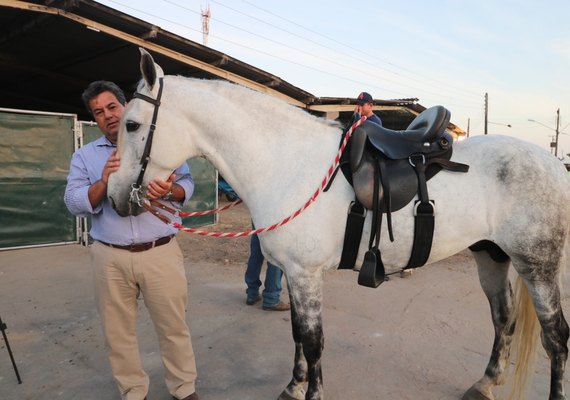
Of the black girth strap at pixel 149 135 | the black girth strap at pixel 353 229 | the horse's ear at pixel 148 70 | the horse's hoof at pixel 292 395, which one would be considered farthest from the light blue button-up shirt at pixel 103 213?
the horse's hoof at pixel 292 395

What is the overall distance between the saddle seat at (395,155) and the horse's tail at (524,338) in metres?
1.01

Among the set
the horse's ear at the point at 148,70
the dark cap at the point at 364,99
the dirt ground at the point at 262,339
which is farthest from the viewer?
the dark cap at the point at 364,99

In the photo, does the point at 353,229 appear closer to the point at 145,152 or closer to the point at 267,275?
the point at 145,152

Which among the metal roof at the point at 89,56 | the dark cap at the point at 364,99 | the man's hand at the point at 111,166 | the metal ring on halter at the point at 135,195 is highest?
the metal roof at the point at 89,56

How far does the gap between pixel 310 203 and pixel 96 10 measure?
5379mm

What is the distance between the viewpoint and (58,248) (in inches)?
241

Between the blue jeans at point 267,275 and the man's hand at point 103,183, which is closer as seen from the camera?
the man's hand at point 103,183

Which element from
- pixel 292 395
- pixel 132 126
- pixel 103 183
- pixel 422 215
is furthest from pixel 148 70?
pixel 292 395

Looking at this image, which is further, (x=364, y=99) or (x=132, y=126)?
(x=364, y=99)

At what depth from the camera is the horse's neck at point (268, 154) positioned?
2066mm

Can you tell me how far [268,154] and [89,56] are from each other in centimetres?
773

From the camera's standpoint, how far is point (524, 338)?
2.46m

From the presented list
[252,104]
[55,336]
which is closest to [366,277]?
[252,104]

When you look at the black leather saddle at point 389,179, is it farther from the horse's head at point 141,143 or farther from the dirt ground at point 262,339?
the dirt ground at point 262,339
